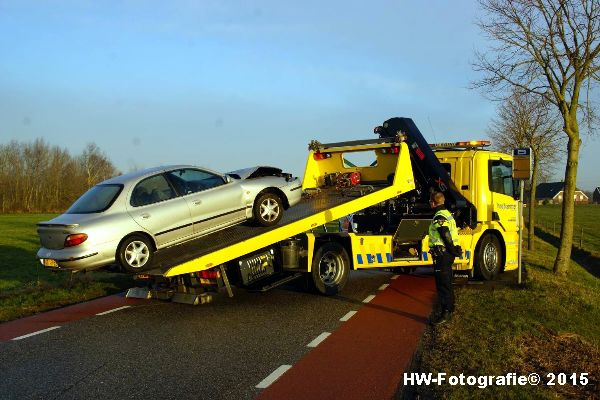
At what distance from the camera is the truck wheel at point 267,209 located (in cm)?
936

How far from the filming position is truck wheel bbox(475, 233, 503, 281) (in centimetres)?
1211

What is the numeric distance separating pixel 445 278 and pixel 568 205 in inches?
288

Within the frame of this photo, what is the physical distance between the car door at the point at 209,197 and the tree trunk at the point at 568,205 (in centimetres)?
863

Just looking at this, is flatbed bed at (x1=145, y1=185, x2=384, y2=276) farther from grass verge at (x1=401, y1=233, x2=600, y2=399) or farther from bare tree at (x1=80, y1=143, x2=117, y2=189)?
bare tree at (x1=80, y1=143, x2=117, y2=189)

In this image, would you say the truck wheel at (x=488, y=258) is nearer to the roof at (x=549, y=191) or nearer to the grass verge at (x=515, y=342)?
the grass verge at (x=515, y=342)

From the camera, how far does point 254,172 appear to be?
31.8 ft

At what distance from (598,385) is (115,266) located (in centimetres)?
603

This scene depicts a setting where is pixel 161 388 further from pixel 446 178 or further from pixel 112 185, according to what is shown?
pixel 446 178

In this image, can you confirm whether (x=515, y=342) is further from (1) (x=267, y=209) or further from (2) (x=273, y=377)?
(1) (x=267, y=209)

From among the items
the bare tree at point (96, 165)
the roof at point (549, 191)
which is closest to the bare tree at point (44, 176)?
the bare tree at point (96, 165)

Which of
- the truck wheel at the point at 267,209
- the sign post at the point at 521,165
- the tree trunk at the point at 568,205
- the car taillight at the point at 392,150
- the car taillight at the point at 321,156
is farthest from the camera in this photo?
the tree trunk at the point at 568,205

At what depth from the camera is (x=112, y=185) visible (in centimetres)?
836

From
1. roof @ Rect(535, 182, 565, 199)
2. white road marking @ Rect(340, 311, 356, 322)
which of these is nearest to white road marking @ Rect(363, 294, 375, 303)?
white road marking @ Rect(340, 311, 356, 322)

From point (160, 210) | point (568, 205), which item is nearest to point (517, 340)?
point (160, 210)
